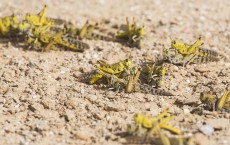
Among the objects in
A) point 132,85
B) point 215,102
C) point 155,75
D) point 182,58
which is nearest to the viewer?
point 215,102

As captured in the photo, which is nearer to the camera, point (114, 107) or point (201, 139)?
point (201, 139)

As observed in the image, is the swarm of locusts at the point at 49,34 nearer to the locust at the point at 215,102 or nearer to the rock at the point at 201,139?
the locust at the point at 215,102

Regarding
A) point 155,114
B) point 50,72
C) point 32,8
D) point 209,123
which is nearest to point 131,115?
point 155,114

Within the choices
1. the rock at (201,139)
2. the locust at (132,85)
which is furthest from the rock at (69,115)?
the rock at (201,139)

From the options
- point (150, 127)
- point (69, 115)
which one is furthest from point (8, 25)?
point (150, 127)

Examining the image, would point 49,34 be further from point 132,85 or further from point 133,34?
point 132,85
